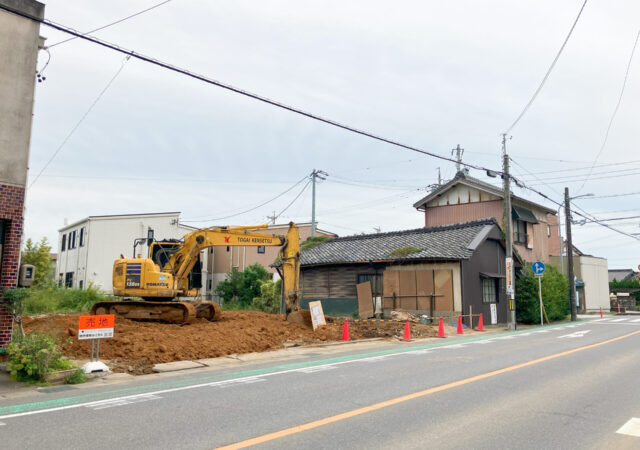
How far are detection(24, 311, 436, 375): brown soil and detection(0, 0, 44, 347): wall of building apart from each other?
77.6 inches

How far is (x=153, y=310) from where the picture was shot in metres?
18.3

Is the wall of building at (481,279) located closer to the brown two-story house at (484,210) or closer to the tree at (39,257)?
the brown two-story house at (484,210)

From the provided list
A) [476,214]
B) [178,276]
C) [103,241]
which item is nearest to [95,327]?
[178,276]

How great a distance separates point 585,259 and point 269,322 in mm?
40777

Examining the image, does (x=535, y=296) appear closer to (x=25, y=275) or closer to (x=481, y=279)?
(x=481, y=279)

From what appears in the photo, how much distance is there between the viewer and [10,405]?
23.5ft

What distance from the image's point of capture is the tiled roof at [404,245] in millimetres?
24938

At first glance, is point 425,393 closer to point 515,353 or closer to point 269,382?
point 269,382

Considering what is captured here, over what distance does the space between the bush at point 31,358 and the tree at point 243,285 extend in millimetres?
29628

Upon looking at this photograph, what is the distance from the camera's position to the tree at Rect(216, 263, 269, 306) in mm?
39562

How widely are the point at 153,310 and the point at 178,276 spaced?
1.58 metres

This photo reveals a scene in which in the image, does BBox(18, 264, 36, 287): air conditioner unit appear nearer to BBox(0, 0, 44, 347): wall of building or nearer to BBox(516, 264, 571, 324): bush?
BBox(0, 0, 44, 347): wall of building

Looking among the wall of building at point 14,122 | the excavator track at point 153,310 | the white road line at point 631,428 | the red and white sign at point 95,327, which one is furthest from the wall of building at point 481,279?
the wall of building at point 14,122

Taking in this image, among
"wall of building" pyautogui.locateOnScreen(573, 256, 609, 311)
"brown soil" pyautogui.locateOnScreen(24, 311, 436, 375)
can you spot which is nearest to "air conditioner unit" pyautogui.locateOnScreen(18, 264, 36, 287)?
"brown soil" pyautogui.locateOnScreen(24, 311, 436, 375)
